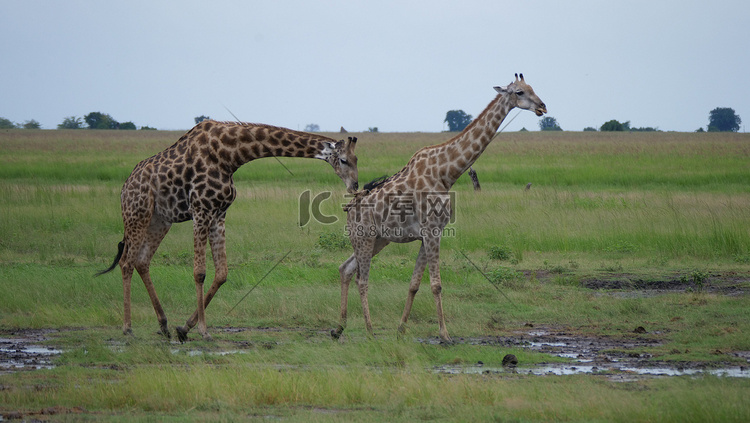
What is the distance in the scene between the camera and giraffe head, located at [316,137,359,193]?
362 inches

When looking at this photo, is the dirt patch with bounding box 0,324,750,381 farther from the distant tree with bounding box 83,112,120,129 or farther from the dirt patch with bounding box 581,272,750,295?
the distant tree with bounding box 83,112,120,129

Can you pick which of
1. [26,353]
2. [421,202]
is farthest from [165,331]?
[421,202]

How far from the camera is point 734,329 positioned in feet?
29.4

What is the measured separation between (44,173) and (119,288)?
22239 millimetres

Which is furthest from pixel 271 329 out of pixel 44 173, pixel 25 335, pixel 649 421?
pixel 44 173

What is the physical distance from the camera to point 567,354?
8.27 metres

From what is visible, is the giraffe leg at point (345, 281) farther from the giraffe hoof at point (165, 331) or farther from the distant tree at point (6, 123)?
the distant tree at point (6, 123)

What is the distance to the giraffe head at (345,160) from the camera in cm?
920

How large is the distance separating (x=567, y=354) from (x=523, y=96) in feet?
10.7

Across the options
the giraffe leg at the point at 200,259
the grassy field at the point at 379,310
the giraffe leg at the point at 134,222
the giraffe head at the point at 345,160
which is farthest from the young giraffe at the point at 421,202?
the giraffe leg at the point at 134,222

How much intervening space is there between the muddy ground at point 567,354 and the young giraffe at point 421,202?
0.91 m

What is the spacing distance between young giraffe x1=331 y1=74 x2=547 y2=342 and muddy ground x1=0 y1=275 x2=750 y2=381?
0.91 metres

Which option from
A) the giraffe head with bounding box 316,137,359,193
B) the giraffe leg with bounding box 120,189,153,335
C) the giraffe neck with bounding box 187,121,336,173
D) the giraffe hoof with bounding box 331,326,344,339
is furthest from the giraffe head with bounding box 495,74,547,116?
the giraffe leg with bounding box 120,189,153,335

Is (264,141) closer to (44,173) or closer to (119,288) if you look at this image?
(119,288)
